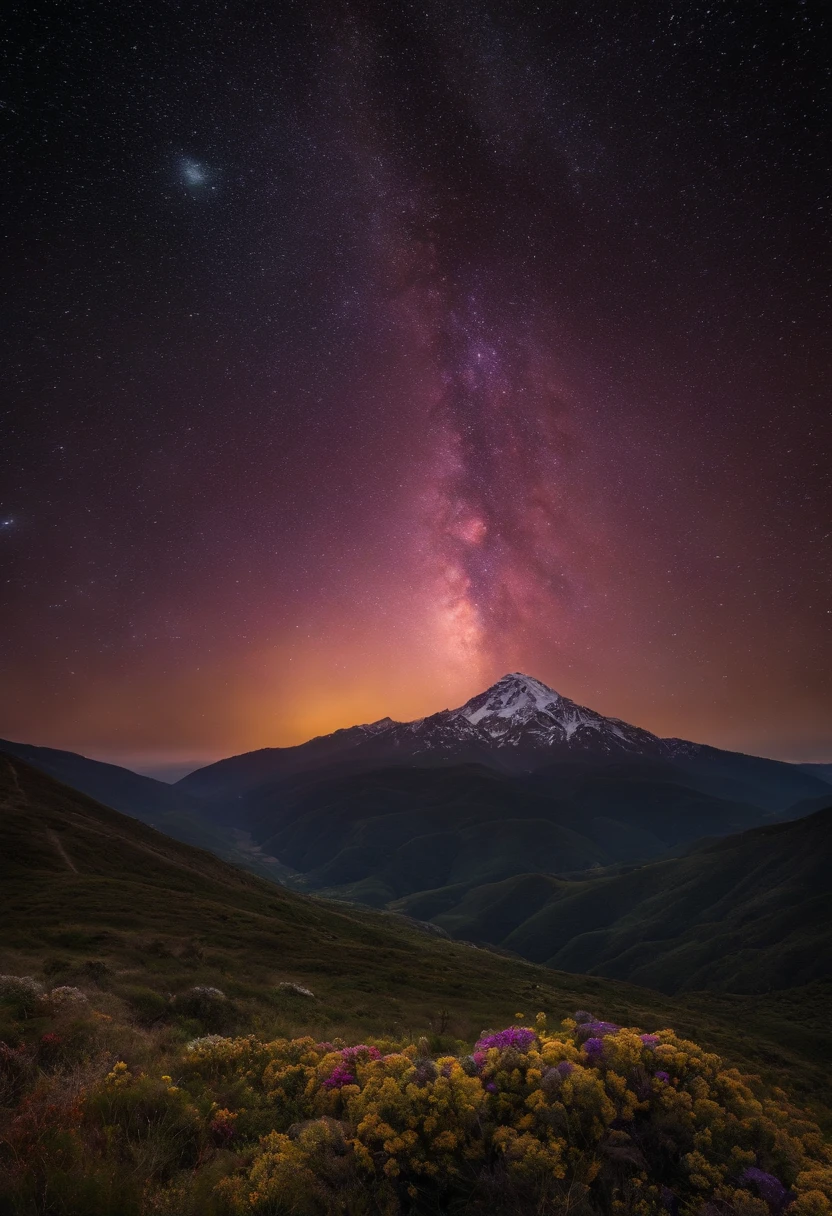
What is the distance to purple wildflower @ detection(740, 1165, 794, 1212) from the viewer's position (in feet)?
22.4

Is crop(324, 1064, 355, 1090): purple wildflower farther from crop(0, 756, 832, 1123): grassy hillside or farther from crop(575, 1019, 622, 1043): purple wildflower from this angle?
crop(0, 756, 832, 1123): grassy hillside

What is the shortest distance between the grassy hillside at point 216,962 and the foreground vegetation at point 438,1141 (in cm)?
760

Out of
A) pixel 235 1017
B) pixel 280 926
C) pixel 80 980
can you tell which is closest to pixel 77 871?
pixel 280 926

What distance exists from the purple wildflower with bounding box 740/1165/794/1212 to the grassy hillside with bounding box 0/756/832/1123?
9.77 meters

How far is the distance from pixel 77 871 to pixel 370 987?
137 ft

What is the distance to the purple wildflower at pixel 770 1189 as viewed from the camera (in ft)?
22.4

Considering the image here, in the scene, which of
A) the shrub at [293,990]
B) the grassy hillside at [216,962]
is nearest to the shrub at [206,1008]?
the grassy hillside at [216,962]

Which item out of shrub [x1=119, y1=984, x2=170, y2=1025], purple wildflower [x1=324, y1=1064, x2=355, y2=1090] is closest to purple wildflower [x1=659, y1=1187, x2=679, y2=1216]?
purple wildflower [x1=324, y1=1064, x2=355, y2=1090]

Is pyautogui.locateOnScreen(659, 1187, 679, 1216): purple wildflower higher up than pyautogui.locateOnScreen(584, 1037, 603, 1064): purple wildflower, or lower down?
lower down

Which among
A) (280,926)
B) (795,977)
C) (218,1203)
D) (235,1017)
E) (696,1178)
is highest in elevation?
(696,1178)

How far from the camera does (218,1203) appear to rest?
6430mm

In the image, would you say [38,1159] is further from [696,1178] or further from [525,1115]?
[696,1178]

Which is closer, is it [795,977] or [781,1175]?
[781,1175]

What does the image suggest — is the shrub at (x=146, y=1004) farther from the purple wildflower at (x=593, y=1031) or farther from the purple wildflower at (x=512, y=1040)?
the purple wildflower at (x=593, y=1031)
